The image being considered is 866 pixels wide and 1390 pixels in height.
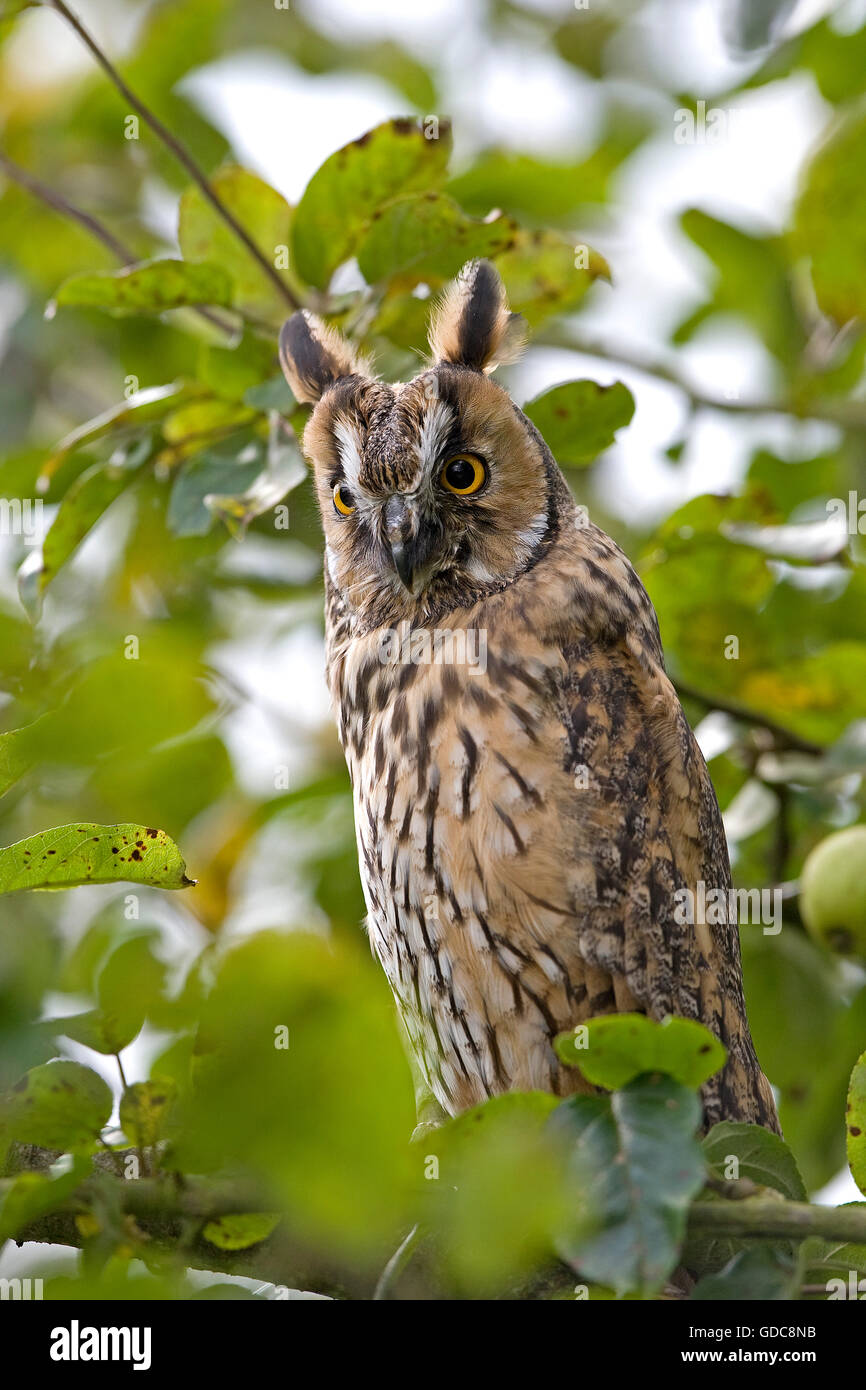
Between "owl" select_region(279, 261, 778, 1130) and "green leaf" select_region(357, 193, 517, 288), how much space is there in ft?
0.27

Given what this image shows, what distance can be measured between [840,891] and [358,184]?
1.77m

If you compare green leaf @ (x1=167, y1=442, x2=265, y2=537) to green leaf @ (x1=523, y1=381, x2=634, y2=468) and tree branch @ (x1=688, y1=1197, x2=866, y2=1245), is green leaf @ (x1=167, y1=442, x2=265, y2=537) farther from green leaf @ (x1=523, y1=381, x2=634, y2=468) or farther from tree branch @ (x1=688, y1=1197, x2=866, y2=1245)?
tree branch @ (x1=688, y1=1197, x2=866, y2=1245)

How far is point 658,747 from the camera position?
8.82ft

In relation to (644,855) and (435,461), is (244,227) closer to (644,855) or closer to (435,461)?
(435,461)

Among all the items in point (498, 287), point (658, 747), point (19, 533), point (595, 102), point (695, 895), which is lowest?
point (695, 895)

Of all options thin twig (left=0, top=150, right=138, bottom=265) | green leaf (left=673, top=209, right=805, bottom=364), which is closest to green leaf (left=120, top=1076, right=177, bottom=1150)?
thin twig (left=0, top=150, right=138, bottom=265)

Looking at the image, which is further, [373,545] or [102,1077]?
[373,545]

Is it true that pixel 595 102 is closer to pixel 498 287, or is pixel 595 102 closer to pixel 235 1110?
pixel 498 287

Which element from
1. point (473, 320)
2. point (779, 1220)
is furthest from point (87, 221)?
point (779, 1220)

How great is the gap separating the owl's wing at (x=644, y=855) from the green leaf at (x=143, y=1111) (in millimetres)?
1054
